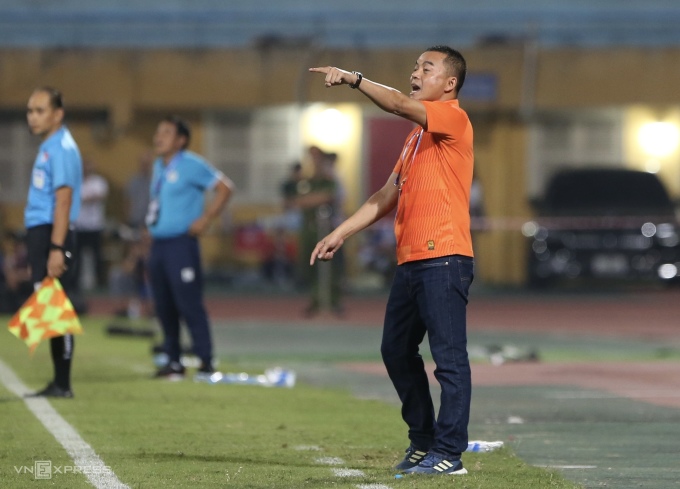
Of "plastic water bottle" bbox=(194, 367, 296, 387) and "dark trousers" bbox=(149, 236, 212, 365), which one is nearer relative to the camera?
"plastic water bottle" bbox=(194, 367, 296, 387)

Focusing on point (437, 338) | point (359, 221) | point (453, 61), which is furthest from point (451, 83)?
point (437, 338)

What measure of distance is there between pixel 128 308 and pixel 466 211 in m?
12.4

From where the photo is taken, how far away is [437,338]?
24.7 ft

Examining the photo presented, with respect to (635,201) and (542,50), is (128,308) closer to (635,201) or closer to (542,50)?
(635,201)

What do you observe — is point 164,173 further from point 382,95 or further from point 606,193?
point 606,193

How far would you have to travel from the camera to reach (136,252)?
744 inches

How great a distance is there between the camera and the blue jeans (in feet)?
24.5

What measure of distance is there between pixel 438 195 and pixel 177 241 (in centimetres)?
516

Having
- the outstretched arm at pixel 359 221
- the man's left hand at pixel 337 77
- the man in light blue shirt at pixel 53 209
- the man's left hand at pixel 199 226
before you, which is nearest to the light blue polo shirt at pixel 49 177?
the man in light blue shirt at pixel 53 209

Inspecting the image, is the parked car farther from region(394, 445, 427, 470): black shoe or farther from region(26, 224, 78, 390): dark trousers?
region(394, 445, 427, 470): black shoe

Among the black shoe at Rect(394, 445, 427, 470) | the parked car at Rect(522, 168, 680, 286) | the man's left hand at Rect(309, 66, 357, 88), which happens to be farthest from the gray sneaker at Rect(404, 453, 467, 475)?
the parked car at Rect(522, 168, 680, 286)

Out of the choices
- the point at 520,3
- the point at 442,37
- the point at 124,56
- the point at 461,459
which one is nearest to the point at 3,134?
the point at 124,56

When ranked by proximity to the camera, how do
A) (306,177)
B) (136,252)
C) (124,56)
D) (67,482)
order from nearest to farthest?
(67,482) < (136,252) < (306,177) < (124,56)

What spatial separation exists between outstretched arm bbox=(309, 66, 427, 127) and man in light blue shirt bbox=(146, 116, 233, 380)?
532cm
